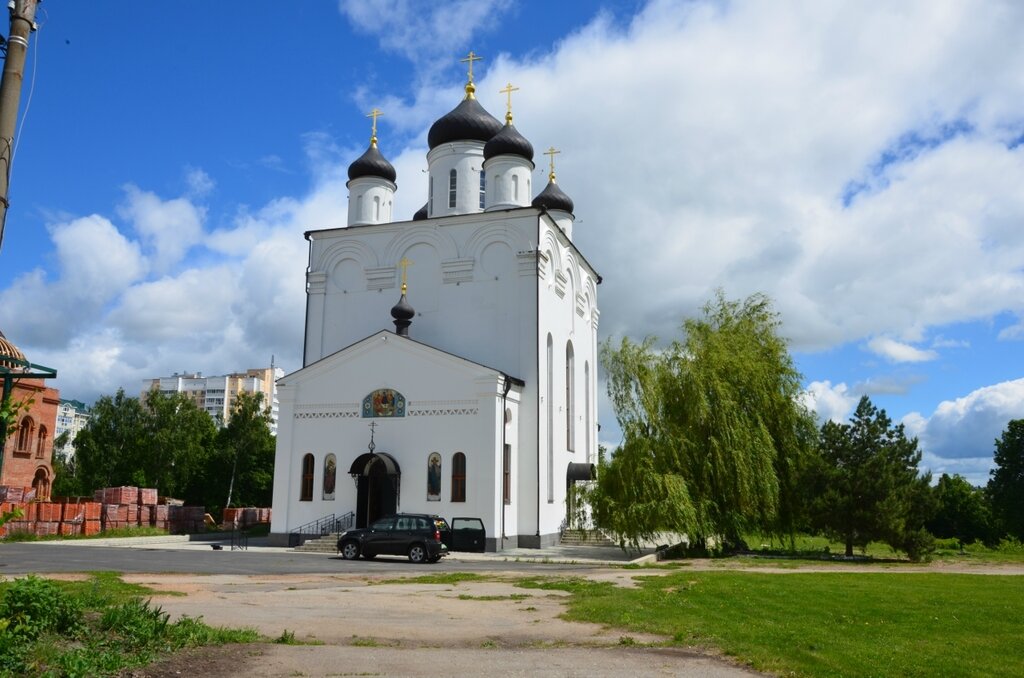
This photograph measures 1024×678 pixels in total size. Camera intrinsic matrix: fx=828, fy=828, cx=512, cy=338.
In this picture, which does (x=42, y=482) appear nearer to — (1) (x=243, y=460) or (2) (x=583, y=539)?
(1) (x=243, y=460)

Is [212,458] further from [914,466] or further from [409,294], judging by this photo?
[914,466]

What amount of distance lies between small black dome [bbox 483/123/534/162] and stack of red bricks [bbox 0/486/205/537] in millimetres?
17957

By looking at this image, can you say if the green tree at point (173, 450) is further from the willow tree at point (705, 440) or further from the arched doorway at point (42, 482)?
the willow tree at point (705, 440)

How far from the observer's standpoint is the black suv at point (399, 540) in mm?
19188

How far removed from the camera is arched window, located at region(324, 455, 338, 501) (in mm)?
24781

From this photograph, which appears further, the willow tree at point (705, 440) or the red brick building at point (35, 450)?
the red brick building at point (35, 450)

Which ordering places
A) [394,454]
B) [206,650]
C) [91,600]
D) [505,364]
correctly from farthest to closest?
[505,364]
[394,454]
[91,600]
[206,650]

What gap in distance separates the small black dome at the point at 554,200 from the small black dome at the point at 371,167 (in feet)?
19.5

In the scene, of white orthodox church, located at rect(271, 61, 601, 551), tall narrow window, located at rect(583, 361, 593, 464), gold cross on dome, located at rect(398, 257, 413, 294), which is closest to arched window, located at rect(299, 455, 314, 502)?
white orthodox church, located at rect(271, 61, 601, 551)

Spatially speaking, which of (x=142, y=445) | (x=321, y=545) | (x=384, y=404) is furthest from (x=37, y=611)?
(x=142, y=445)

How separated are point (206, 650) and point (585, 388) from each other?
25.2 m

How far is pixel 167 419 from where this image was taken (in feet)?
146

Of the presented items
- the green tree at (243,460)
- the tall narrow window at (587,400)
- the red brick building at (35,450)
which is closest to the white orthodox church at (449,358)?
the tall narrow window at (587,400)

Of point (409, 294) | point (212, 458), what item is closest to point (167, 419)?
point (212, 458)
